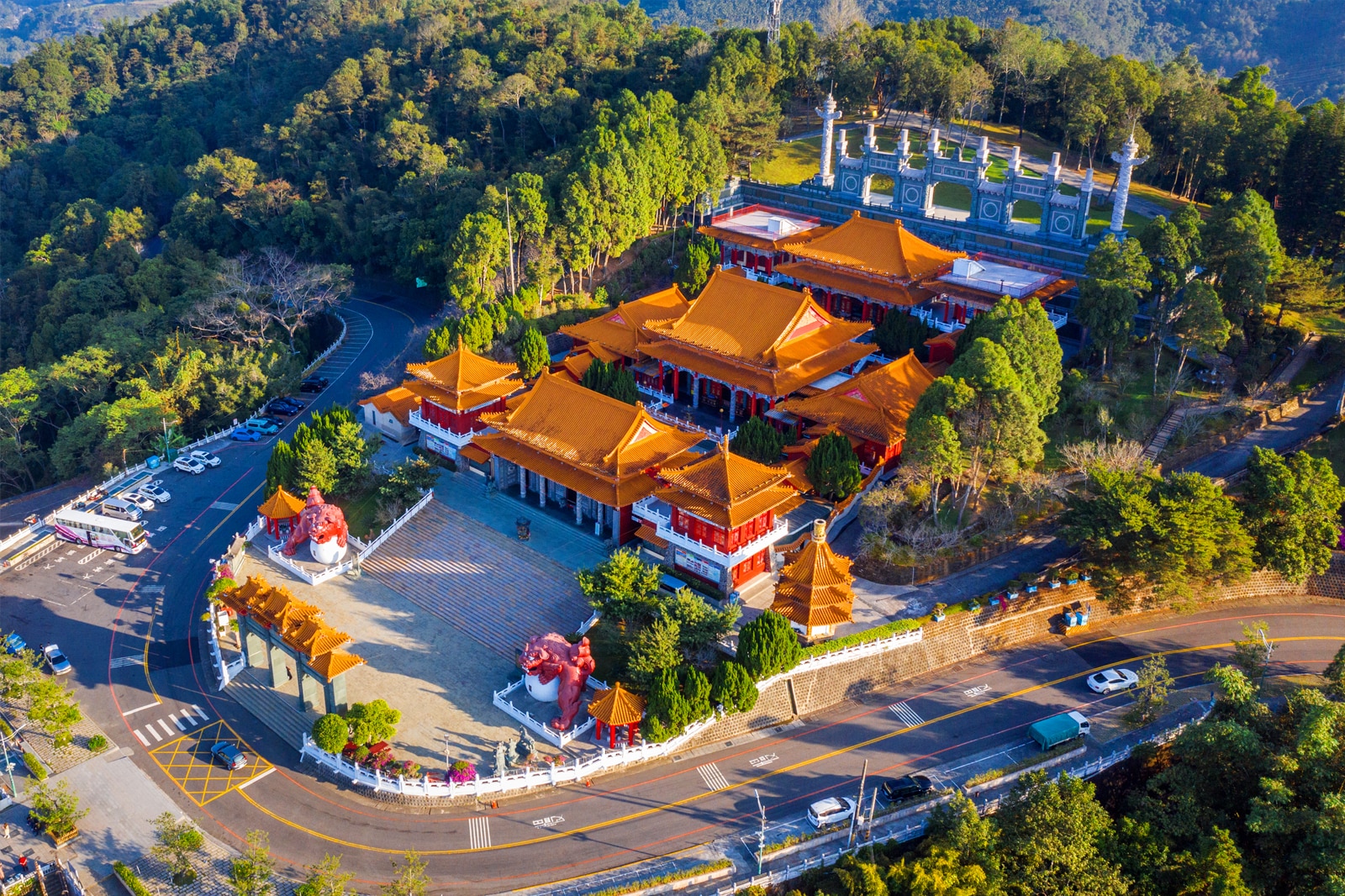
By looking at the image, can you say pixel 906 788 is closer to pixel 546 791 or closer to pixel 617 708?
pixel 617 708

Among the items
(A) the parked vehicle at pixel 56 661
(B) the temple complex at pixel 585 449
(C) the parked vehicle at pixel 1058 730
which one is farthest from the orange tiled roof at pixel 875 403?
(A) the parked vehicle at pixel 56 661

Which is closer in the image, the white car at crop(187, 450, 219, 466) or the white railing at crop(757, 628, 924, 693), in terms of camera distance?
the white railing at crop(757, 628, 924, 693)

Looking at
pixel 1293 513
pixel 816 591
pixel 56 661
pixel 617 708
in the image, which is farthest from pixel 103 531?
pixel 1293 513

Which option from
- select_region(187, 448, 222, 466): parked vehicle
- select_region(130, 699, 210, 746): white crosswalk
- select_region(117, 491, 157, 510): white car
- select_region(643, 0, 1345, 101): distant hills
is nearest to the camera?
select_region(130, 699, 210, 746): white crosswalk

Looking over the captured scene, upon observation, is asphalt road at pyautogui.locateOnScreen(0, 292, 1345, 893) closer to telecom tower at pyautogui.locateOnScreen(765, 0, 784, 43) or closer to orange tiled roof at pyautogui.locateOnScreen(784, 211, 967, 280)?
orange tiled roof at pyautogui.locateOnScreen(784, 211, 967, 280)

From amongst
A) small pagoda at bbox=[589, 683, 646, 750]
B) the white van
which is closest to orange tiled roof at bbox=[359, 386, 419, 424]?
the white van

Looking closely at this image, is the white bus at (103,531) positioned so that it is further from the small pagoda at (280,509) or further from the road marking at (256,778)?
the road marking at (256,778)

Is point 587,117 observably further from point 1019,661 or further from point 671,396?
point 1019,661
